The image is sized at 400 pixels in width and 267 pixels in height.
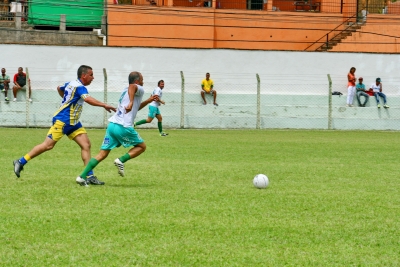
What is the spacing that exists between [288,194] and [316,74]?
24.0 m

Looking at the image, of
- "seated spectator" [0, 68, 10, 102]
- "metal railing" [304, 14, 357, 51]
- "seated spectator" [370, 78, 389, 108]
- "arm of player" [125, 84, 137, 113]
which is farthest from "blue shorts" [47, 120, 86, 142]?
"metal railing" [304, 14, 357, 51]

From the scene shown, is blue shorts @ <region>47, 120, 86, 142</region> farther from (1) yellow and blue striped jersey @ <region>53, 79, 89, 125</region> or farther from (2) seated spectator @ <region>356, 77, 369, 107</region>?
(2) seated spectator @ <region>356, 77, 369, 107</region>

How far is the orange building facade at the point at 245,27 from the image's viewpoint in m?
35.8

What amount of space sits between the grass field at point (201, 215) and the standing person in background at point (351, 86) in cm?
1673

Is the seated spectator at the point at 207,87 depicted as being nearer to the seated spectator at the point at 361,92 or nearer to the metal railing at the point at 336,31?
the seated spectator at the point at 361,92

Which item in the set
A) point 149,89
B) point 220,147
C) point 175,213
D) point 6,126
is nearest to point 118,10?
point 149,89

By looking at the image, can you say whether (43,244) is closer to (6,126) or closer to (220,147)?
(220,147)

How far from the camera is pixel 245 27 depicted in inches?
1462

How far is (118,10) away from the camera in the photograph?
35688 mm

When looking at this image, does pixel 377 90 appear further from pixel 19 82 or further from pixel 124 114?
pixel 124 114

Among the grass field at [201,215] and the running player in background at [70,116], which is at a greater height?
the running player in background at [70,116]

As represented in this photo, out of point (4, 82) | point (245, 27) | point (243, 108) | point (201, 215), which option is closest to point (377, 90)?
point (243, 108)

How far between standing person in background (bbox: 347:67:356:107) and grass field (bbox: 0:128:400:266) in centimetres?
1673

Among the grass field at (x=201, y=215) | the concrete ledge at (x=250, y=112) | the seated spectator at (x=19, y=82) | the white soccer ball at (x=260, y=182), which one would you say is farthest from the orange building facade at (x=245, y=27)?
the white soccer ball at (x=260, y=182)
